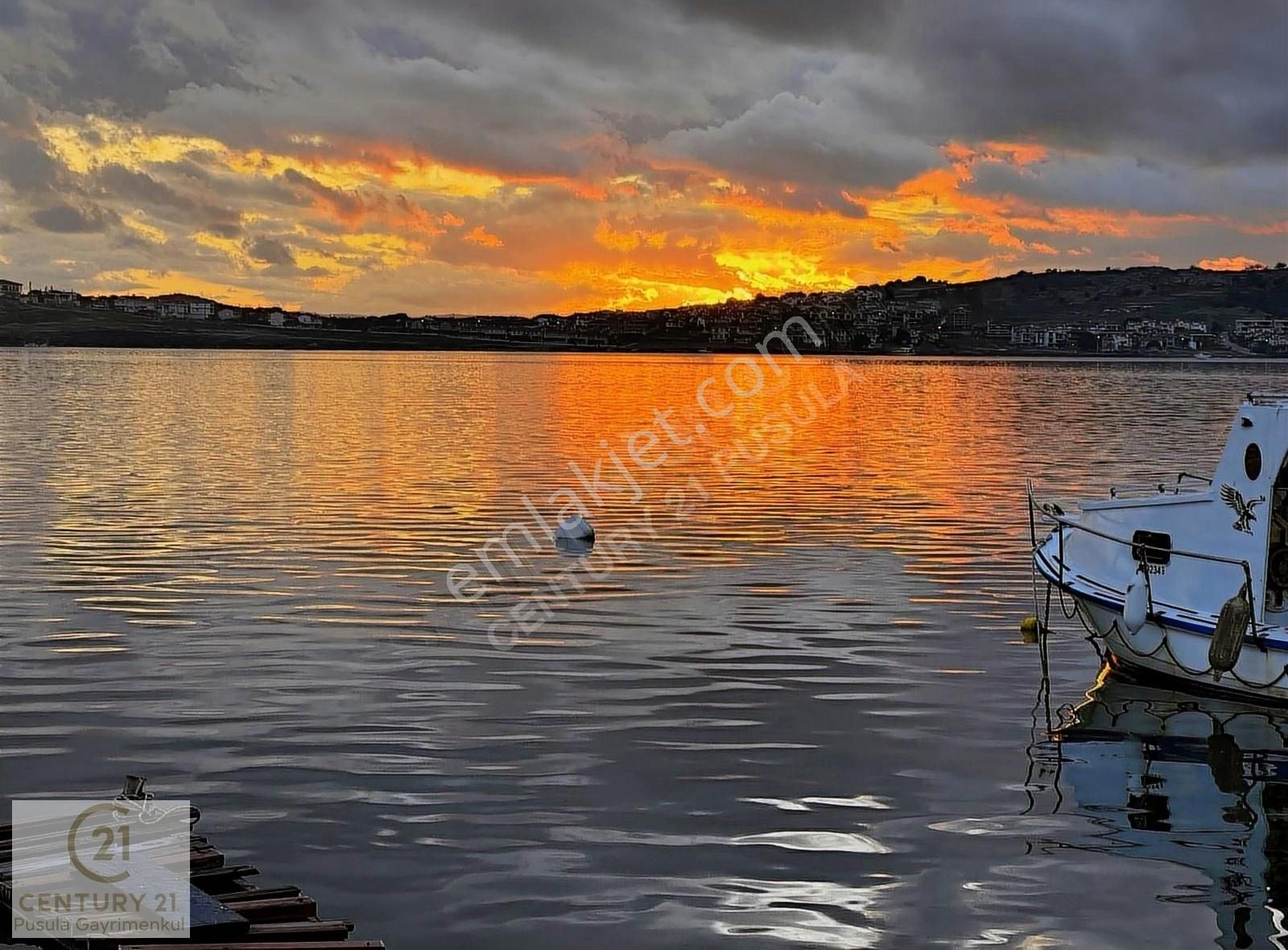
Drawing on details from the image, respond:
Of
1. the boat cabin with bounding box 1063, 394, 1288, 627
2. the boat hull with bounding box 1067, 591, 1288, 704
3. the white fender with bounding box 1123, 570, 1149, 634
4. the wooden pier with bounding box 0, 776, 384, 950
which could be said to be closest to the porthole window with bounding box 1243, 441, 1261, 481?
the boat cabin with bounding box 1063, 394, 1288, 627

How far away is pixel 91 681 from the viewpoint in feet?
64.8

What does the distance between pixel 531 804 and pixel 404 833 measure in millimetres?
1529

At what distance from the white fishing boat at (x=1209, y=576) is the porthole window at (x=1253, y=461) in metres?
0.02

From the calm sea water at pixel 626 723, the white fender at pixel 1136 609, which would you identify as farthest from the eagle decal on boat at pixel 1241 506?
the calm sea water at pixel 626 723

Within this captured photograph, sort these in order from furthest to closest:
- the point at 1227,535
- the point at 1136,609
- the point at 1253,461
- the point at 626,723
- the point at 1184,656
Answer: the point at 1227,535, the point at 1253,461, the point at 1136,609, the point at 1184,656, the point at 626,723

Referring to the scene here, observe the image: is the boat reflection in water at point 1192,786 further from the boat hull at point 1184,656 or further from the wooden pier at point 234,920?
the wooden pier at point 234,920

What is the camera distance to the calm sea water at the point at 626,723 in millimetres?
12773

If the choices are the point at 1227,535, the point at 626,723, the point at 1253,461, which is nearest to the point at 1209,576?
the point at 1227,535

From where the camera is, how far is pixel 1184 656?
20.8 meters

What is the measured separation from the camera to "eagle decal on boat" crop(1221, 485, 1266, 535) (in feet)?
71.7

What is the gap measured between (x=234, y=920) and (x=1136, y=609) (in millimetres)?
15029

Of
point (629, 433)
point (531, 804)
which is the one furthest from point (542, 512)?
point (629, 433)

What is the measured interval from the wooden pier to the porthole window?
53.1 feet

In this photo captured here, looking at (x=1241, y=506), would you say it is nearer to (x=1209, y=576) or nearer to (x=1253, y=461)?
(x=1253, y=461)
